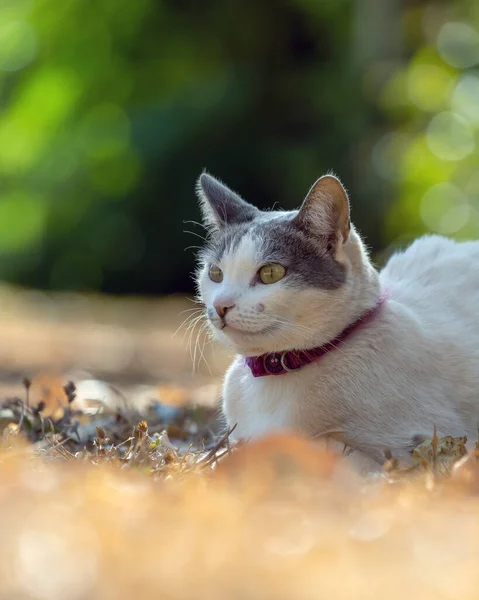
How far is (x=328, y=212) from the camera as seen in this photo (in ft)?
8.84

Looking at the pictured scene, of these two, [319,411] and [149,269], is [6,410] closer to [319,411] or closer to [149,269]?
[319,411]

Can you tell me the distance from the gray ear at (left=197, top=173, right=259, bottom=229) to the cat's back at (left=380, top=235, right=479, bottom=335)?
0.54 meters

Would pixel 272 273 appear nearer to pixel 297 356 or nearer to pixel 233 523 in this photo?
pixel 297 356

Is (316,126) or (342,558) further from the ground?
(342,558)

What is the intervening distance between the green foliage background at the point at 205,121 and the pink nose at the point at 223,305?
888 centimetres

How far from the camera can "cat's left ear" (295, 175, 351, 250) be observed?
265cm

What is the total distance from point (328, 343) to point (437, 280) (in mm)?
691

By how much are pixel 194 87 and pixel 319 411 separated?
388 inches

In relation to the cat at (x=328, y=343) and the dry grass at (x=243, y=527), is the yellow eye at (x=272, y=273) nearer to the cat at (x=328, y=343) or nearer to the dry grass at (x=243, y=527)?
the cat at (x=328, y=343)

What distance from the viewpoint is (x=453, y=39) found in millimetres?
13234

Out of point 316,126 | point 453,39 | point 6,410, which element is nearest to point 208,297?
point 6,410

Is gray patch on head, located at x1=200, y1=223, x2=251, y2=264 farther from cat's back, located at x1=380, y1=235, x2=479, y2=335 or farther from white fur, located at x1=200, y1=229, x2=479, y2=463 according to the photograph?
cat's back, located at x1=380, y1=235, x2=479, y2=335

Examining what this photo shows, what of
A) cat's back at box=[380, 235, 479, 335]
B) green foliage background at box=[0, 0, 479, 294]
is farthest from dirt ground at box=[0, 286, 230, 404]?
green foliage background at box=[0, 0, 479, 294]

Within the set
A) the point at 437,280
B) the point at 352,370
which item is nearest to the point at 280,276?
the point at 352,370
